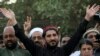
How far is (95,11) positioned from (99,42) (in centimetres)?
63

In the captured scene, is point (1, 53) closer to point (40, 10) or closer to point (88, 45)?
point (88, 45)

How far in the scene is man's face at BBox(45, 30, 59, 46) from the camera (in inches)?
300

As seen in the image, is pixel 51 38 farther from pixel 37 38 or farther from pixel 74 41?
pixel 37 38

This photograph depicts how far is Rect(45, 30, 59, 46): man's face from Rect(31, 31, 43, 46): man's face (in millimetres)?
589

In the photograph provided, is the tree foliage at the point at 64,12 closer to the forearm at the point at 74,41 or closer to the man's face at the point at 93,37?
the man's face at the point at 93,37

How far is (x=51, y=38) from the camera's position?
301 inches

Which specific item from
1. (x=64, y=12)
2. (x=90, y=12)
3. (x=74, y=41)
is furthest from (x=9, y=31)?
(x=64, y=12)

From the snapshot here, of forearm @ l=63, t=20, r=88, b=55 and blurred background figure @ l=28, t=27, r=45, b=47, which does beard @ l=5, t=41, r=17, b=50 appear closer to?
blurred background figure @ l=28, t=27, r=45, b=47

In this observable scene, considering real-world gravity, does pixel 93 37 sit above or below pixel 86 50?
above

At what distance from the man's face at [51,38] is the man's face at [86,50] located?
0.50 m

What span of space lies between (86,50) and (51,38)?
664 mm

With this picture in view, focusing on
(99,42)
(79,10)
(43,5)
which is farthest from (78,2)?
(99,42)

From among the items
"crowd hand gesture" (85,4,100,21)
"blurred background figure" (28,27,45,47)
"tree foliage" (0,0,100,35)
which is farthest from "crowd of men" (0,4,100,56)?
"tree foliage" (0,0,100,35)

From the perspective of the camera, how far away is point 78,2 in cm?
1852
